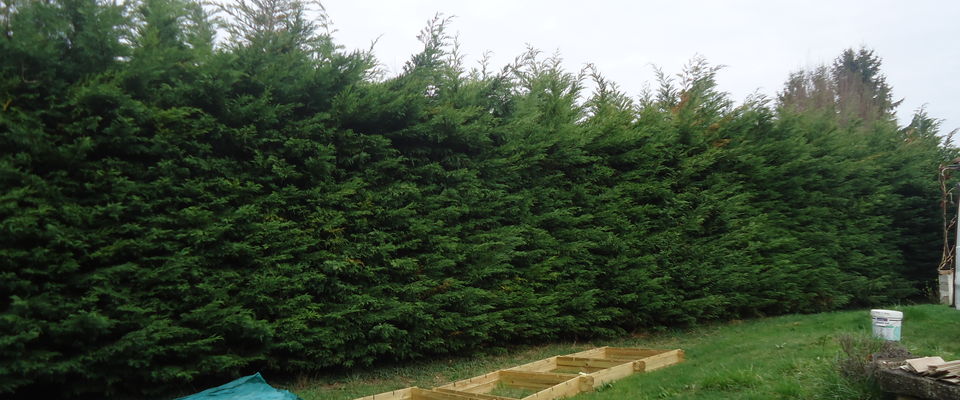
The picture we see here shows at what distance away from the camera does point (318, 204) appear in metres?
6.44

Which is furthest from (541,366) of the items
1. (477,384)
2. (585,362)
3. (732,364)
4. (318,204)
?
(318,204)

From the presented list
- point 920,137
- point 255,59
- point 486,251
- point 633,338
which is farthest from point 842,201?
point 255,59

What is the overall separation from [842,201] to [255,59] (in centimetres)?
1146

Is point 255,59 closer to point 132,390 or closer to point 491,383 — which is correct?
point 132,390

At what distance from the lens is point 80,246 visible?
197 inches

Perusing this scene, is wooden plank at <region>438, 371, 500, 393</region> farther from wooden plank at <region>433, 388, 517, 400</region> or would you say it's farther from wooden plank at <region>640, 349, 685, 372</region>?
wooden plank at <region>640, 349, 685, 372</region>

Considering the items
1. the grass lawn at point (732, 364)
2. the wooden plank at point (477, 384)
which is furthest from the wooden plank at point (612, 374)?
the wooden plank at point (477, 384)

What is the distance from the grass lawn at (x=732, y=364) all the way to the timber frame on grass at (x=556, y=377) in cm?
19

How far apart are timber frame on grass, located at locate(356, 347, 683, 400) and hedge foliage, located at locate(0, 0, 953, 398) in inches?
38.4

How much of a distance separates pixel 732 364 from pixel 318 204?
14.8 ft

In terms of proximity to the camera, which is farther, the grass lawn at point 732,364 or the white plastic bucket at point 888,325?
the white plastic bucket at point 888,325

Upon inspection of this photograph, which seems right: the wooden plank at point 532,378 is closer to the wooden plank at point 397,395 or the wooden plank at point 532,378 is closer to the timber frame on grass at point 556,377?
the timber frame on grass at point 556,377

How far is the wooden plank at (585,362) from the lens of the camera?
7.17m

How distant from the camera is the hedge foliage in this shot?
5020 mm
